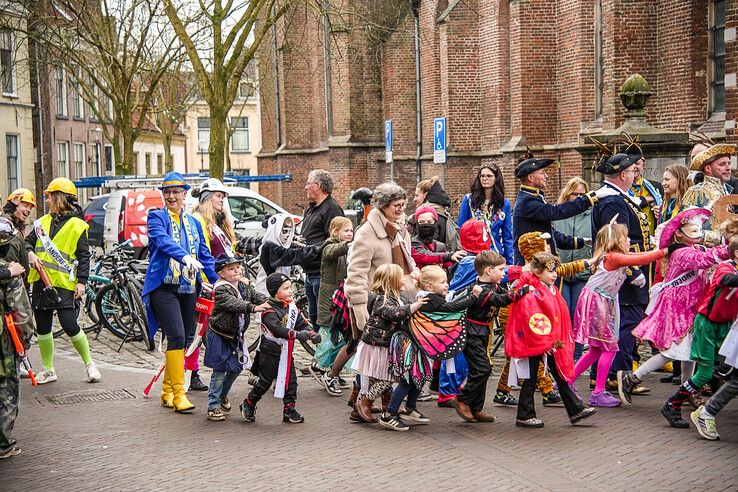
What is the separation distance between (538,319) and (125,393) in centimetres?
405

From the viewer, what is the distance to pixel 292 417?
841 centimetres

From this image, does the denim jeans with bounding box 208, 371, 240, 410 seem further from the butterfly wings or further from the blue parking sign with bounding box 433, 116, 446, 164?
the blue parking sign with bounding box 433, 116, 446, 164

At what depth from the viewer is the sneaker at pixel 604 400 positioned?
341 inches

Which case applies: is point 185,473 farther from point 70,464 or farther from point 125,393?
point 125,393

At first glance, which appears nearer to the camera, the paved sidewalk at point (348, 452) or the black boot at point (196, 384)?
the paved sidewalk at point (348, 452)

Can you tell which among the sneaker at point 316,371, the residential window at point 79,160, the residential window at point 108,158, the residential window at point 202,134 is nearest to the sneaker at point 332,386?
the sneaker at point 316,371

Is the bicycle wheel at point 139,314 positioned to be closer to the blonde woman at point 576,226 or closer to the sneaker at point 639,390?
the blonde woman at point 576,226

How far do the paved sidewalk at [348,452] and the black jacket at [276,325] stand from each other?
63cm

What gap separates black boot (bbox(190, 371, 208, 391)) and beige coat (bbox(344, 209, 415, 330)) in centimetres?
226

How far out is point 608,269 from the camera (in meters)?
8.62

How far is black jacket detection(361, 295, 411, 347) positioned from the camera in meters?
7.92

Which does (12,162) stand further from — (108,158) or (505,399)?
(505,399)

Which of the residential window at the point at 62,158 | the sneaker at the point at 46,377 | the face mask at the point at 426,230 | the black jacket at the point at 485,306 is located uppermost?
the residential window at the point at 62,158

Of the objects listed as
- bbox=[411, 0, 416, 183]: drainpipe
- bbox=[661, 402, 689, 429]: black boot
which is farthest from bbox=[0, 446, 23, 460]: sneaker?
bbox=[411, 0, 416, 183]: drainpipe
